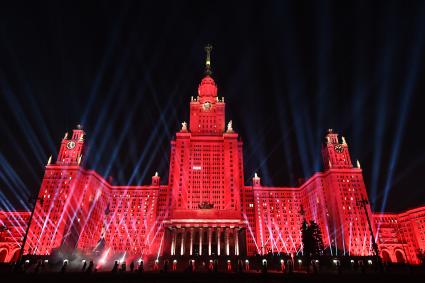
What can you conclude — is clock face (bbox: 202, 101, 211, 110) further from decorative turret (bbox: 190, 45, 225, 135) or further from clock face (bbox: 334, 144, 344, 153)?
clock face (bbox: 334, 144, 344, 153)

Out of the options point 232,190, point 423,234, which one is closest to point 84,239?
point 232,190

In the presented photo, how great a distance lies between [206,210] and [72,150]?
205 ft

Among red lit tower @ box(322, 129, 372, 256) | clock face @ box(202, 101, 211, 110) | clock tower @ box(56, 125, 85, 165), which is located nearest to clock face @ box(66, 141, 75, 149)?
clock tower @ box(56, 125, 85, 165)

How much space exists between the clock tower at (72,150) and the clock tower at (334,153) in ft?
343

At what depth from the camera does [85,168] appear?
110 meters

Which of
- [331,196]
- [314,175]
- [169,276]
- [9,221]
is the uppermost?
[314,175]

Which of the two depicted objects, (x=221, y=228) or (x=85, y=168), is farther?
(x=85, y=168)

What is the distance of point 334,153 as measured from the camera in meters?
116

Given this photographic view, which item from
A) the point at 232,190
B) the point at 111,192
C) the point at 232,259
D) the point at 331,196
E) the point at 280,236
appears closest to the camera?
the point at 232,259

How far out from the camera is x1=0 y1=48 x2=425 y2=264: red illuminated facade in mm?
91250

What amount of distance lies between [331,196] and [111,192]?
96533 millimetres

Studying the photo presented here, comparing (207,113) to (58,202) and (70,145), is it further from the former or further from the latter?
(58,202)

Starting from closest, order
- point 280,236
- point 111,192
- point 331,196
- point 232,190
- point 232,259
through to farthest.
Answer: point 232,259
point 232,190
point 331,196
point 280,236
point 111,192

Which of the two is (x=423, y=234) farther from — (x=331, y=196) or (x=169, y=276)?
(x=169, y=276)
